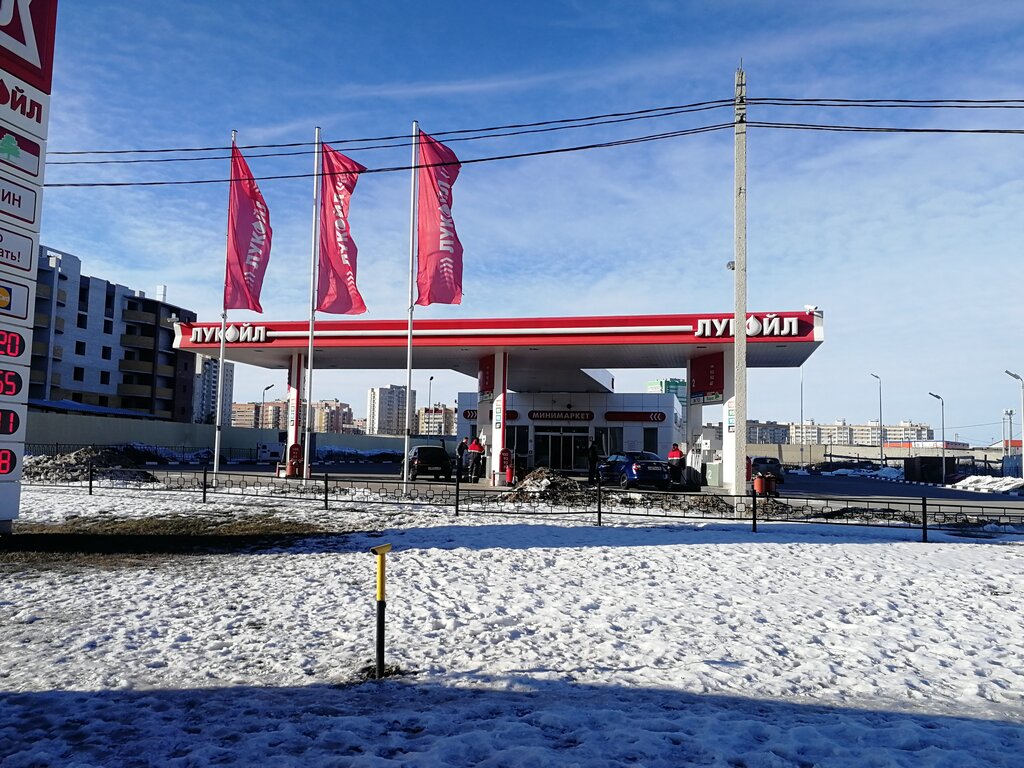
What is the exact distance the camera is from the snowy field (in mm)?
4836

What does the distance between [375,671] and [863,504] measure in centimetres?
2007

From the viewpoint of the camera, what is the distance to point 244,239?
21281 mm

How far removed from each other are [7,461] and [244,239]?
418 inches

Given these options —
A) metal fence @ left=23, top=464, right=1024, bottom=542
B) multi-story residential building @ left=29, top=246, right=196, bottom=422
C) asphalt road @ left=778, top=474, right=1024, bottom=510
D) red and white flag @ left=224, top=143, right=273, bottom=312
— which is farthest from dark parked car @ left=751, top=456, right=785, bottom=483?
multi-story residential building @ left=29, top=246, right=196, bottom=422

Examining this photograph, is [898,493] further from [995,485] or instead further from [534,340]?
[534,340]

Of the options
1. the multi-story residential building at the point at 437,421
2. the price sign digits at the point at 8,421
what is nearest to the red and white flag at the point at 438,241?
the price sign digits at the point at 8,421

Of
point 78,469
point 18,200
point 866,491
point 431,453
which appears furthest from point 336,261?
point 866,491

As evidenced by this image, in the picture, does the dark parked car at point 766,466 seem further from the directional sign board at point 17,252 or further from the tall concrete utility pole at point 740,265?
the directional sign board at point 17,252

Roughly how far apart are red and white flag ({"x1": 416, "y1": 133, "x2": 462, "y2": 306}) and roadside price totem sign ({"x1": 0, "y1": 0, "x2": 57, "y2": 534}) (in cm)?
973

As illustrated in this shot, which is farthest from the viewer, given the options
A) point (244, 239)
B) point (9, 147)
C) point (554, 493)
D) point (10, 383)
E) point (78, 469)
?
point (78, 469)

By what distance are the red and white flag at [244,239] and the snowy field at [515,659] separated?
1143cm

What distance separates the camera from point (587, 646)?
24.1ft

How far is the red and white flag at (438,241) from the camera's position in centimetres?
2050

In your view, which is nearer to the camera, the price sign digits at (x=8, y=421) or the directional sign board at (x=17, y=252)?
the price sign digits at (x=8, y=421)
